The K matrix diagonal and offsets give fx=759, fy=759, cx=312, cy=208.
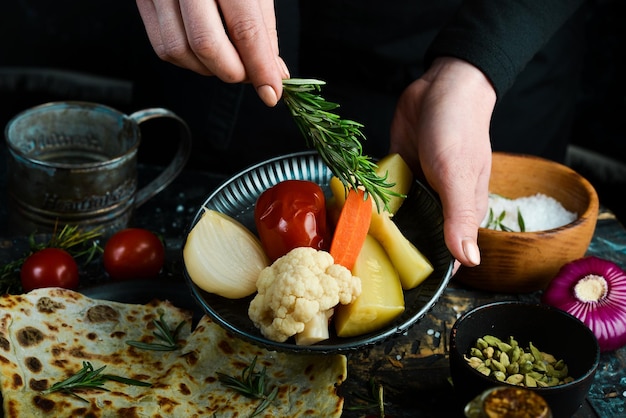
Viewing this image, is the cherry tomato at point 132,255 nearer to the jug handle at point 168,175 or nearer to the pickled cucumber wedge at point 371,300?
the jug handle at point 168,175

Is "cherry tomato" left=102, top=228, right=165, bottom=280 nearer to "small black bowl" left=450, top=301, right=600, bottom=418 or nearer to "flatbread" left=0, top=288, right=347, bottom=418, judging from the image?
"flatbread" left=0, top=288, right=347, bottom=418

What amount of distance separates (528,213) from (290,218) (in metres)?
0.67

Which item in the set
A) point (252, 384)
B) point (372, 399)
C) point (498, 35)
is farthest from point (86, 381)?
point (498, 35)

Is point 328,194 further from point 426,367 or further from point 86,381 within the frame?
point 86,381

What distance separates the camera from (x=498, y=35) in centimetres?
176

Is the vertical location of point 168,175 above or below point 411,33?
below

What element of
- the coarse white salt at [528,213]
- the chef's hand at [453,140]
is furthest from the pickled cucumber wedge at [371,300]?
the coarse white salt at [528,213]

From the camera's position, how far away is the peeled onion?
1.33 m

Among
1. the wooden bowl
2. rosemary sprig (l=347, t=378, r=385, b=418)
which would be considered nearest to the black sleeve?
the wooden bowl

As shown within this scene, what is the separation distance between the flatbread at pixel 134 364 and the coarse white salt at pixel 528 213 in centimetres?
60

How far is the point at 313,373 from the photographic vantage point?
51.9 inches

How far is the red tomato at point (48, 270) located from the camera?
154 centimetres

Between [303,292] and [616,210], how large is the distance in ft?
5.81

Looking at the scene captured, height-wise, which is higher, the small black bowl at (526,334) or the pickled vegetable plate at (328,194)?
the pickled vegetable plate at (328,194)
